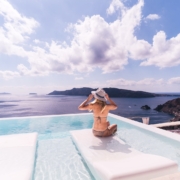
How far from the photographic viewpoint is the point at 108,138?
404 centimetres

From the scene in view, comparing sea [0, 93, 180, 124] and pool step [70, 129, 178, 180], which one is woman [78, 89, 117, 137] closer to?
pool step [70, 129, 178, 180]

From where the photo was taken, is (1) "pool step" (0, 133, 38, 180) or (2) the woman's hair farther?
(2) the woman's hair

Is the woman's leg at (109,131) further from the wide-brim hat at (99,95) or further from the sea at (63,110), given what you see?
the sea at (63,110)

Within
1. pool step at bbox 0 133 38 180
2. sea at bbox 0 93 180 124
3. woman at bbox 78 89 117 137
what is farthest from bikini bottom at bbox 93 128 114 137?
sea at bbox 0 93 180 124

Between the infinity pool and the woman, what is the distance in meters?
0.87

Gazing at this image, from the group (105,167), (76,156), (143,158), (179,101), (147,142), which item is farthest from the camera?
(179,101)

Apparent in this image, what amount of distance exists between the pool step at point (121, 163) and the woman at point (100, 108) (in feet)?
1.86

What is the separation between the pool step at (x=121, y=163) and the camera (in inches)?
81.4

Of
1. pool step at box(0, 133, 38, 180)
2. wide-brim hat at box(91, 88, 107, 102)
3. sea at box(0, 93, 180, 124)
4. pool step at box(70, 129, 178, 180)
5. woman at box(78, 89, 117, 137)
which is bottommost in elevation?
sea at box(0, 93, 180, 124)

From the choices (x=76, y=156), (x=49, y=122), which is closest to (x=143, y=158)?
(x=76, y=156)

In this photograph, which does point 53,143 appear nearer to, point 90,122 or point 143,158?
point 143,158

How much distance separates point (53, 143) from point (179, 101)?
4684 cm

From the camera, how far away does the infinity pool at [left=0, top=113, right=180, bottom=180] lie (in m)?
2.82

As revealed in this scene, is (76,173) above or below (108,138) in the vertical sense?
below
